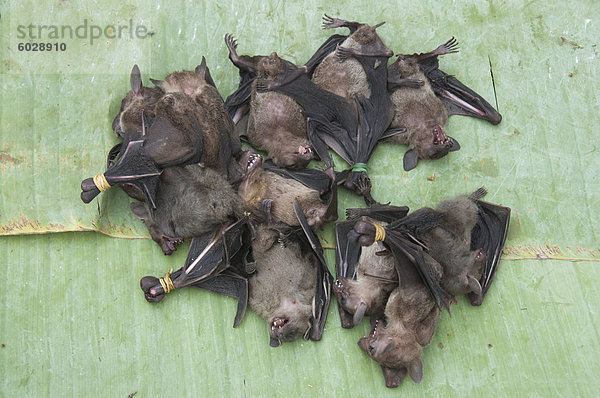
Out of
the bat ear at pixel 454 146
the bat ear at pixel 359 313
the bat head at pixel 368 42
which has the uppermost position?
the bat head at pixel 368 42

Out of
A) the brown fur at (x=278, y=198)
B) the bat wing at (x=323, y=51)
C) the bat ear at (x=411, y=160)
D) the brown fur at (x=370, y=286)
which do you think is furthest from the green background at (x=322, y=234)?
the brown fur at (x=278, y=198)

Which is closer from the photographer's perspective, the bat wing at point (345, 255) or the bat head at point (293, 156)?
the bat wing at point (345, 255)

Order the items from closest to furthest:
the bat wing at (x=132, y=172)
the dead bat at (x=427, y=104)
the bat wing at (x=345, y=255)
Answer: the bat wing at (x=132, y=172) → the bat wing at (x=345, y=255) → the dead bat at (x=427, y=104)

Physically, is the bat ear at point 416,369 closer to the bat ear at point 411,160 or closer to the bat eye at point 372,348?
the bat eye at point 372,348

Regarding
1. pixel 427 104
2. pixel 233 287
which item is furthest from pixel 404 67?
pixel 233 287

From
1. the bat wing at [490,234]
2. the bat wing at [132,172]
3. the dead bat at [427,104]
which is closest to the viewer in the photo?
the bat wing at [132,172]

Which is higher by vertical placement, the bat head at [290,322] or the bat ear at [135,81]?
the bat ear at [135,81]
